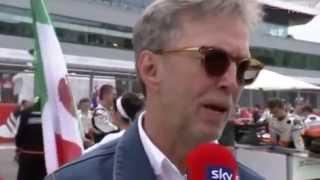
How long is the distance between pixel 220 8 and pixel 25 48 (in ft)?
124

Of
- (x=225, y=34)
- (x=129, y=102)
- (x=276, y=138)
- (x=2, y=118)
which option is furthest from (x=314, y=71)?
(x=225, y=34)

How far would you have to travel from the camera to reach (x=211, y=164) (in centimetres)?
148

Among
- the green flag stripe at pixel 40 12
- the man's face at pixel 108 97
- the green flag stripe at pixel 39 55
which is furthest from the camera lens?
the man's face at pixel 108 97

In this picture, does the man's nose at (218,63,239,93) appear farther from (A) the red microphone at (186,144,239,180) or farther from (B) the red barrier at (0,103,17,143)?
(B) the red barrier at (0,103,17,143)

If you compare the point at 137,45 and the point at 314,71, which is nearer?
the point at 137,45

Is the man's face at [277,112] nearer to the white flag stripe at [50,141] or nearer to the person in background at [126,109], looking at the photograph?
the person in background at [126,109]

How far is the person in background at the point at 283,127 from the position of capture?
9.05 metres

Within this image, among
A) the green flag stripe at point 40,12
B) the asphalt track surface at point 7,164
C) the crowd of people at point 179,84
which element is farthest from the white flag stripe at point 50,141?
the asphalt track surface at point 7,164

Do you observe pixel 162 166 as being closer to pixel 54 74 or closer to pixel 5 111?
pixel 54 74

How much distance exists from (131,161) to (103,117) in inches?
250

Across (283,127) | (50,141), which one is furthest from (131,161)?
(283,127)

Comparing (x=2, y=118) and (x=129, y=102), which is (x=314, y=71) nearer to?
(x=2, y=118)

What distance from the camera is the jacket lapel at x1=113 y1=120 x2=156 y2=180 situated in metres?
1.54

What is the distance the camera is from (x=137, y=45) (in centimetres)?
175
